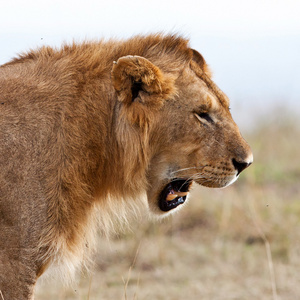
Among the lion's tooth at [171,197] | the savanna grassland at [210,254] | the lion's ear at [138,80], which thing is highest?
the lion's ear at [138,80]

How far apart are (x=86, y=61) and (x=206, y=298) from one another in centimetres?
257

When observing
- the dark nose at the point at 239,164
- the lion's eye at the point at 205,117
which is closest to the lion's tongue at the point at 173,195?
the dark nose at the point at 239,164

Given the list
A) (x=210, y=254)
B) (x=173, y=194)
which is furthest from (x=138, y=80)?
(x=210, y=254)

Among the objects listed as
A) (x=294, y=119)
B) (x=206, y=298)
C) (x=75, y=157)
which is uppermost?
(x=75, y=157)

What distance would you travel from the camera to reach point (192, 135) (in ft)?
11.5

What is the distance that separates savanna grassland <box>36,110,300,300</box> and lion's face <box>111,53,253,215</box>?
163 centimetres

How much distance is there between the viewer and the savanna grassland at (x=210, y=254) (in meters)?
5.49

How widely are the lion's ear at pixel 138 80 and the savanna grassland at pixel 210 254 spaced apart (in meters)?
1.86

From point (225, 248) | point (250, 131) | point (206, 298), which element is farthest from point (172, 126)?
point (250, 131)

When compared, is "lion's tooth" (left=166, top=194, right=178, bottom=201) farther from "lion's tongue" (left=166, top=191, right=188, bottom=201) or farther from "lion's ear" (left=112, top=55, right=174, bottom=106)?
"lion's ear" (left=112, top=55, right=174, bottom=106)

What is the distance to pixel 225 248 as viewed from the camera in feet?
20.8

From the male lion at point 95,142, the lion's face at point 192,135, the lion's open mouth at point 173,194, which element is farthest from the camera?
the lion's open mouth at point 173,194

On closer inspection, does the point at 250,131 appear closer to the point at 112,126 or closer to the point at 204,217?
the point at 204,217

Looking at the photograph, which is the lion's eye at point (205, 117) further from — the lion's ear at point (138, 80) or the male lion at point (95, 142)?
the lion's ear at point (138, 80)
